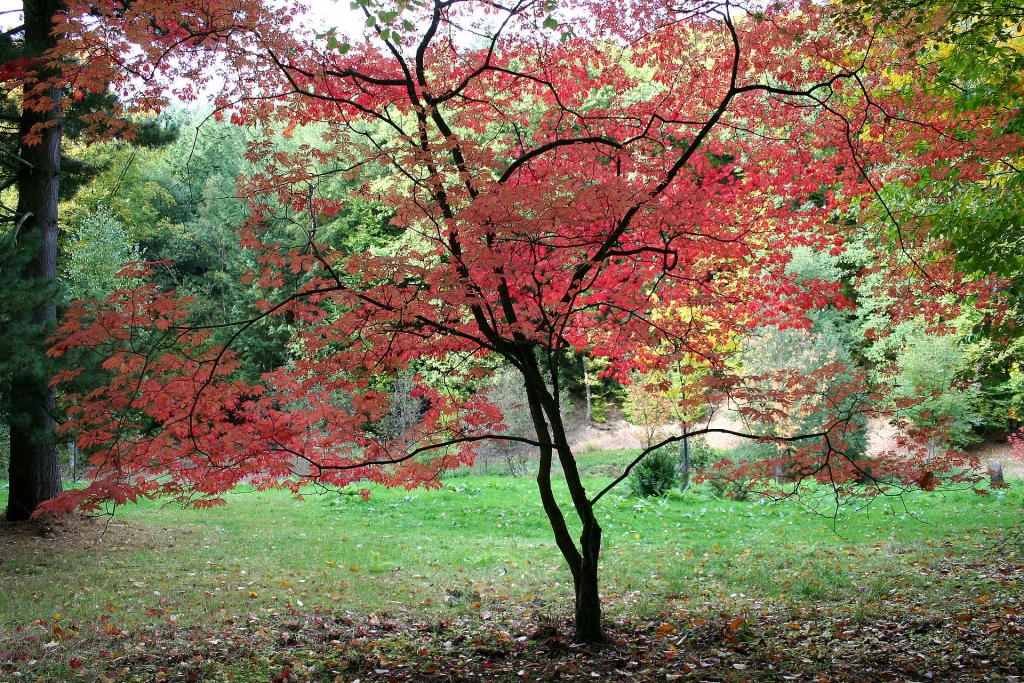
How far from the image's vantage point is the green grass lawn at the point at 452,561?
18.0 feet

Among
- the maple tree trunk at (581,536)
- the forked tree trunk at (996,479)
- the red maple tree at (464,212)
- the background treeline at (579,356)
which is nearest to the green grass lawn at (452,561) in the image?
the maple tree trunk at (581,536)

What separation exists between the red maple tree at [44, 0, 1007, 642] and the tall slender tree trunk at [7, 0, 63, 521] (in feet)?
11.7

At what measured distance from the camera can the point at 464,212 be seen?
370 cm

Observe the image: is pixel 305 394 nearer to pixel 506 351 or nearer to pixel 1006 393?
pixel 506 351

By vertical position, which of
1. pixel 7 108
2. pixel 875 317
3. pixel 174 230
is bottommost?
pixel 875 317

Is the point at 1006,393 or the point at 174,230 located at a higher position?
the point at 174,230

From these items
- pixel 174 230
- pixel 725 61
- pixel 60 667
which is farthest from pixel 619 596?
pixel 174 230

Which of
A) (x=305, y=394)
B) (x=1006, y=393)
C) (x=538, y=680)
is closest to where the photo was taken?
(x=538, y=680)

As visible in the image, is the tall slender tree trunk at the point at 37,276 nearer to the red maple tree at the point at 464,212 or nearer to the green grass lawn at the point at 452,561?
the green grass lawn at the point at 452,561

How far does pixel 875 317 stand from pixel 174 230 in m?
23.6

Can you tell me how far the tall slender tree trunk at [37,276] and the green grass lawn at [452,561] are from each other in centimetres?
59

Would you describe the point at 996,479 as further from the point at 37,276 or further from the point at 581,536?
the point at 37,276

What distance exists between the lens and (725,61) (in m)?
5.95

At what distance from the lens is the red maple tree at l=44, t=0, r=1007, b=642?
12.8ft
